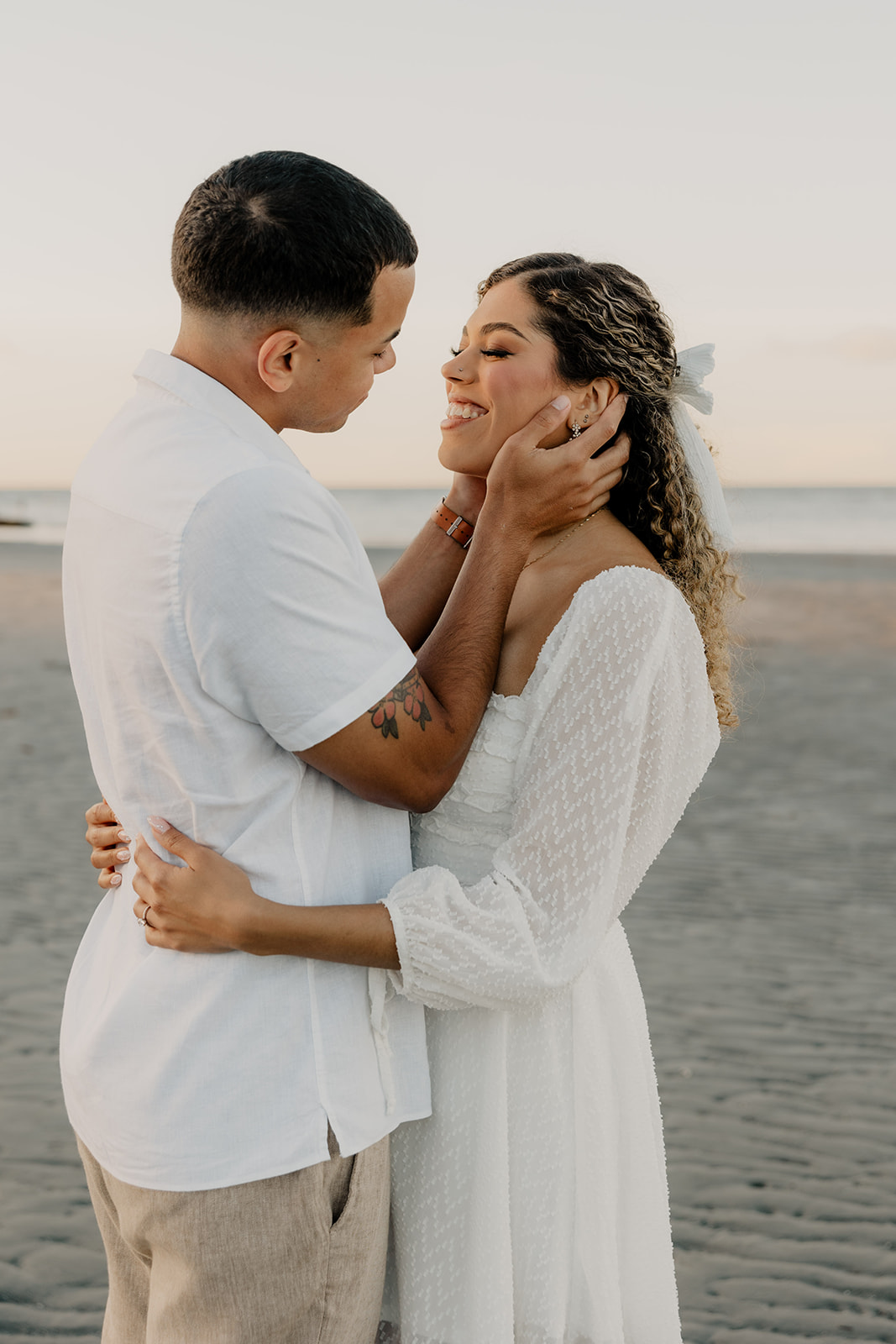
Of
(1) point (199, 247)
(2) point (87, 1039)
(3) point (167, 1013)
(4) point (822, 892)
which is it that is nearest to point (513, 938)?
(3) point (167, 1013)

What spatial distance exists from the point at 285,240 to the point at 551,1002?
58.0 inches

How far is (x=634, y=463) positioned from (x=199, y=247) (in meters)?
1.07

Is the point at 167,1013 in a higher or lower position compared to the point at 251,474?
lower

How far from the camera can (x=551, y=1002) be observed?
2.28 metres

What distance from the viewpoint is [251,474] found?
5.74 ft

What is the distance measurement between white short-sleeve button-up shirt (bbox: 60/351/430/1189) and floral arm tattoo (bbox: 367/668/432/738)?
0.03 meters

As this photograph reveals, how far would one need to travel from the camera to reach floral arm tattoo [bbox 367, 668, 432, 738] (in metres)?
1.82

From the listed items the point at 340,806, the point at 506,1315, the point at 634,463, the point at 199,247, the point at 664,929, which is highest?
the point at 199,247

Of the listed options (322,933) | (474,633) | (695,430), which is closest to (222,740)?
(322,933)

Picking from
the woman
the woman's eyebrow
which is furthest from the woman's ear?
the woman's eyebrow

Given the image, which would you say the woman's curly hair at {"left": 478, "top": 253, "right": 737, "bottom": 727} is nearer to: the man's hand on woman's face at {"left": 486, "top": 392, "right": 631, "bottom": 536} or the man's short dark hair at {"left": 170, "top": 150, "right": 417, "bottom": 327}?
the man's hand on woman's face at {"left": 486, "top": 392, "right": 631, "bottom": 536}

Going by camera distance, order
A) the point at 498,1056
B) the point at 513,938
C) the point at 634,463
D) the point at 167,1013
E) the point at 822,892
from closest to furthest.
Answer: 1. the point at 167,1013
2. the point at 513,938
3. the point at 498,1056
4. the point at 634,463
5. the point at 822,892

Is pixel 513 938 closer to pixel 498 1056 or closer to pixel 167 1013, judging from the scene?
pixel 498 1056

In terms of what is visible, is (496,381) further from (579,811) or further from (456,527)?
(579,811)
